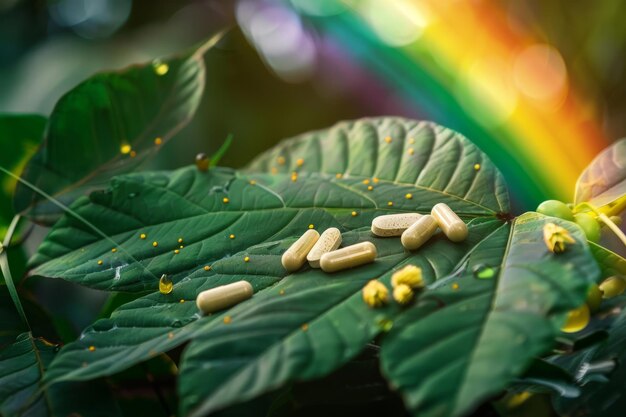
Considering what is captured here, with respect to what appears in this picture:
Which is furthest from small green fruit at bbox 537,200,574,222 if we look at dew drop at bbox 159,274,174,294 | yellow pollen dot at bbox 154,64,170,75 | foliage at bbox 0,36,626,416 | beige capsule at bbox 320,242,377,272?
yellow pollen dot at bbox 154,64,170,75

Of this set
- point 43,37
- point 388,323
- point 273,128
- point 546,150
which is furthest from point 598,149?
point 43,37

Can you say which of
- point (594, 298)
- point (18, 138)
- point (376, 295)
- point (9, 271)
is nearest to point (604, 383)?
point (594, 298)

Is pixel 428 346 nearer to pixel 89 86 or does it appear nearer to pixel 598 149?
pixel 89 86

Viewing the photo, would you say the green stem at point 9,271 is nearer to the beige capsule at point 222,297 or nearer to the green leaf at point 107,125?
the green leaf at point 107,125

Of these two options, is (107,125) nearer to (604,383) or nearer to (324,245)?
(324,245)

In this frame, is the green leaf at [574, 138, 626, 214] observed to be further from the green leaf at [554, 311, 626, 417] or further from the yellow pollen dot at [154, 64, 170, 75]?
the yellow pollen dot at [154, 64, 170, 75]
